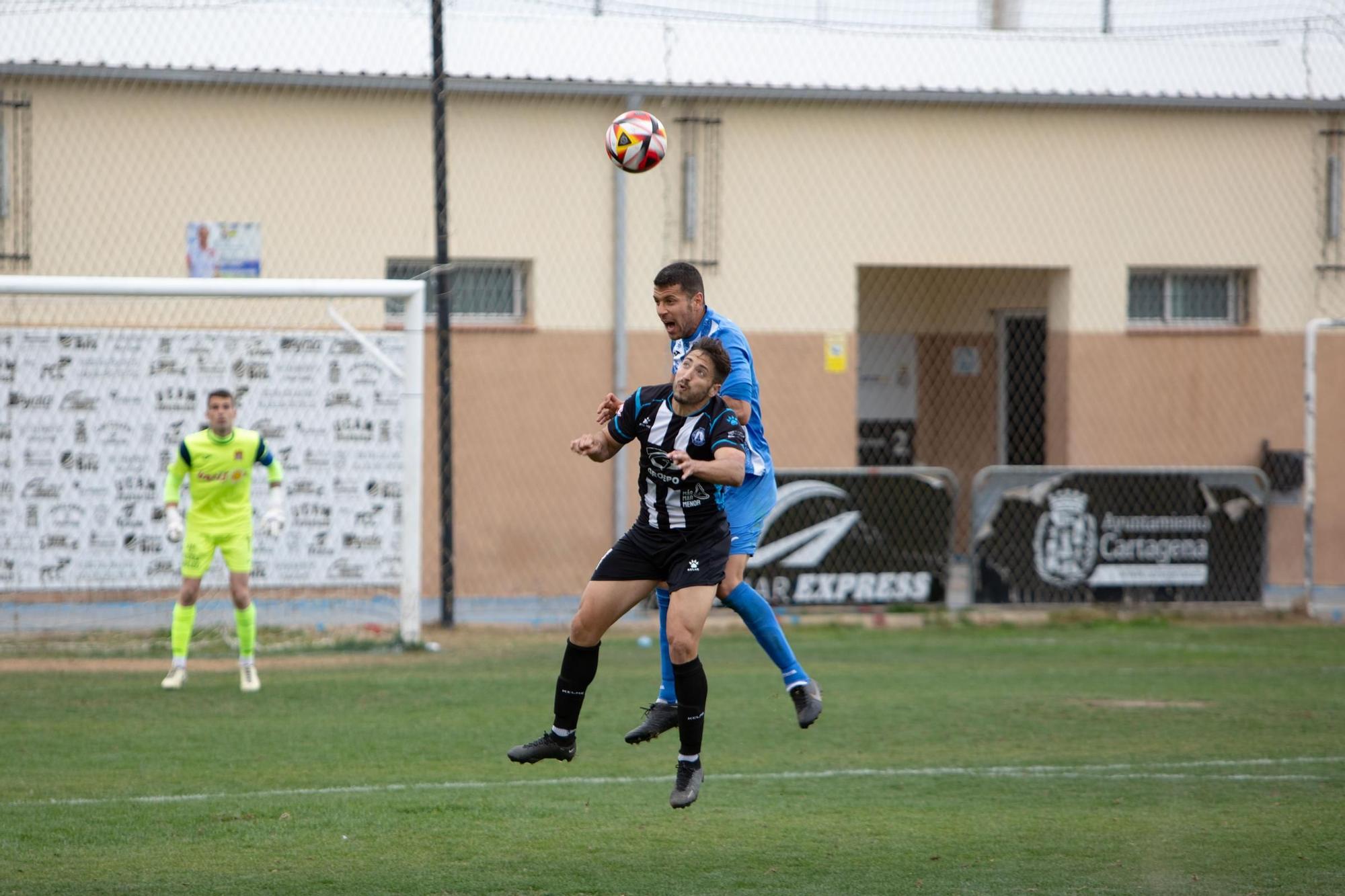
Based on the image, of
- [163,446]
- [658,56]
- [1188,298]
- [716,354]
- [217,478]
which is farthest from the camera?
[1188,298]

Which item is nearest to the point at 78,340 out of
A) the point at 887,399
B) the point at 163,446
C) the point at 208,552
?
the point at 163,446

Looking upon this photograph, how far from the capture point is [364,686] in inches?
469

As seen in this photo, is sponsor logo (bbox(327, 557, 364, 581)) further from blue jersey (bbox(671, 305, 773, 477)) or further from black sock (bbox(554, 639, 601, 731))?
black sock (bbox(554, 639, 601, 731))

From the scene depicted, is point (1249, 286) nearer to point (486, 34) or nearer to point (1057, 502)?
point (1057, 502)

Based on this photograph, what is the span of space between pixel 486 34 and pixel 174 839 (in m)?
11.0

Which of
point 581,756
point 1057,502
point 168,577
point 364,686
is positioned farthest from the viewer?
point 1057,502

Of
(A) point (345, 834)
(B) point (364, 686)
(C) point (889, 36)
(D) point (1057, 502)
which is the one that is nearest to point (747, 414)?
(A) point (345, 834)

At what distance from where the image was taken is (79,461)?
551 inches

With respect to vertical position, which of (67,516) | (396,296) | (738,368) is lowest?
(67,516)

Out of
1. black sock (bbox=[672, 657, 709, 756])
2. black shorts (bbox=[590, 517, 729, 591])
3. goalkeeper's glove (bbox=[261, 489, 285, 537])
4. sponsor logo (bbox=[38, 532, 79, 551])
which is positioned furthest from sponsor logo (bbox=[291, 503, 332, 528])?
black sock (bbox=[672, 657, 709, 756])

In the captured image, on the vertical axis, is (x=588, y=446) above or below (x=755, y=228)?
below

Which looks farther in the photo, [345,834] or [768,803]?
[768,803]

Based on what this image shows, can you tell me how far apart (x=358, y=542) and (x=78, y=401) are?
2.88 m

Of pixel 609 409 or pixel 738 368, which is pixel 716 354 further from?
pixel 609 409
